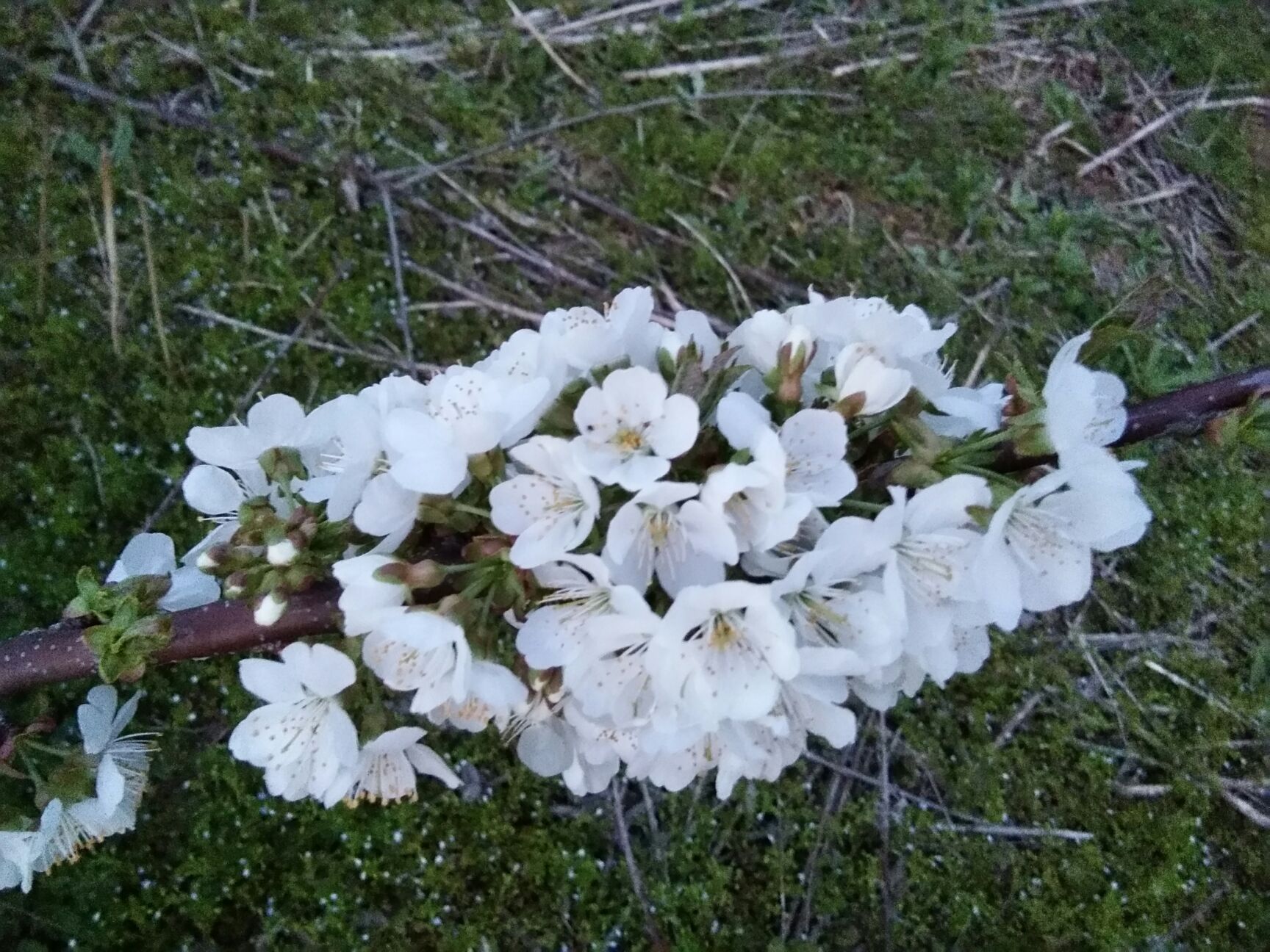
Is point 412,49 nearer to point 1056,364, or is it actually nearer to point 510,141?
point 510,141

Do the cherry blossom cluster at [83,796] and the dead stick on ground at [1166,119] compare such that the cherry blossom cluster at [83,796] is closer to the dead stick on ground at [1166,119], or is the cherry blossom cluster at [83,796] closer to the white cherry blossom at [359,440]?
the white cherry blossom at [359,440]

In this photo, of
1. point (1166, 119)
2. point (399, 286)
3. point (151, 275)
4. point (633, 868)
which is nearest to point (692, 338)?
point (633, 868)

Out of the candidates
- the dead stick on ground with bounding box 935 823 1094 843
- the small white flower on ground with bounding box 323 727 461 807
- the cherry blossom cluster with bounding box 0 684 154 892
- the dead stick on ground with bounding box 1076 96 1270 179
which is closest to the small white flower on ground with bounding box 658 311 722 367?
the small white flower on ground with bounding box 323 727 461 807

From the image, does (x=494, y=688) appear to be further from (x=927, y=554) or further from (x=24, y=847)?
(x=24, y=847)

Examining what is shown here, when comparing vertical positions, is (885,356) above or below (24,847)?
above

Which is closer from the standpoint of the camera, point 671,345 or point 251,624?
point 671,345

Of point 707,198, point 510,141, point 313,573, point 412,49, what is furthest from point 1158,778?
point 412,49

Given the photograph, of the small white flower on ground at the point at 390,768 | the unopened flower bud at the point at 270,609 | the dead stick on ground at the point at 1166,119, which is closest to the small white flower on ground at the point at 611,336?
the unopened flower bud at the point at 270,609
